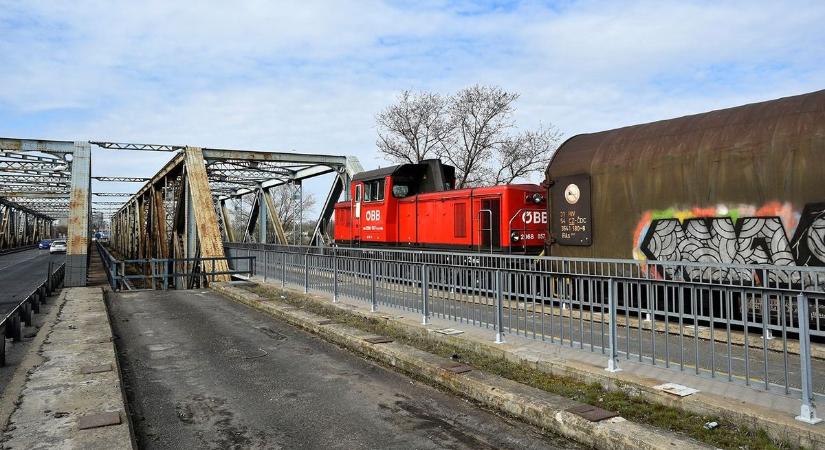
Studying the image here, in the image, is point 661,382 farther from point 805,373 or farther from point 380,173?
point 380,173

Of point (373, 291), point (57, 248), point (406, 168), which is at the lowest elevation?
point (373, 291)

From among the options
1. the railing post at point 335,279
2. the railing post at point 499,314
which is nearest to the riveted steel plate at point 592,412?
the railing post at point 499,314

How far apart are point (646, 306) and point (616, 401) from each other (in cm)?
428

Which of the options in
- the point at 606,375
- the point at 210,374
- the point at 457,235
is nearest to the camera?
the point at 606,375

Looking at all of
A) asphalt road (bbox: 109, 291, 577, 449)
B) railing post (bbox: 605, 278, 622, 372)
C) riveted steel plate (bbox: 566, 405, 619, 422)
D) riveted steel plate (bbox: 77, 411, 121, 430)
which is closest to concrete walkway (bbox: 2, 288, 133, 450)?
riveted steel plate (bbox: 77, 411, 121, 430)

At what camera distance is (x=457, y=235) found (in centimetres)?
1586

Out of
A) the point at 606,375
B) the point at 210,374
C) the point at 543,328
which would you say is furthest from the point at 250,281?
the point at 606,375

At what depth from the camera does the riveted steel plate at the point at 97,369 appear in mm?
6699

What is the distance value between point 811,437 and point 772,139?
19.6 feet

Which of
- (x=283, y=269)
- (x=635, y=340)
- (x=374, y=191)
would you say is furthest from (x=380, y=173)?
(x=635, y=340)

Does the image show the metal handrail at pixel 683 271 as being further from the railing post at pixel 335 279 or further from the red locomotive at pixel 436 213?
the railing post at pixel 335 279

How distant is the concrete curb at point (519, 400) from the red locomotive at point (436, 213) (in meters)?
6.78

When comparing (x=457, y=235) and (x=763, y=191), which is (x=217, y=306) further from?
(x=763, y=191)

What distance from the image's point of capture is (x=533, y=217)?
49.4 feet
